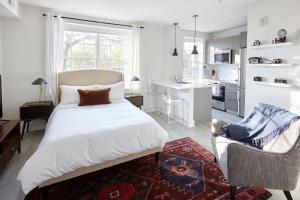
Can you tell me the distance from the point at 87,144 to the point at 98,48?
10.6ft

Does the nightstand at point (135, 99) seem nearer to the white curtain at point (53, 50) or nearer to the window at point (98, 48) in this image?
the window at point (98, 48)

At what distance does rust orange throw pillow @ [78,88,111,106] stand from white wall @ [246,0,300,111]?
119 inches

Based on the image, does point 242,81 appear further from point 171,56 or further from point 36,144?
point 36,144

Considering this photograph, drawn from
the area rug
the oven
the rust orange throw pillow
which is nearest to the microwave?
the oven

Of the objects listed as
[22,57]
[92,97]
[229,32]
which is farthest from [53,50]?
[229,32]

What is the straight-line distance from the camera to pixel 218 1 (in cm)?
340

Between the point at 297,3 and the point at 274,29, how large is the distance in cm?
46

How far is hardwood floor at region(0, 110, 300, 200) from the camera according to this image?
1.92 metres

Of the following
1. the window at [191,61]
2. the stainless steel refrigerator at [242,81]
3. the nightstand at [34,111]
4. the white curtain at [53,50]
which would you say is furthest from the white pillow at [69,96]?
the stainless steel refrigerator at [242,81]

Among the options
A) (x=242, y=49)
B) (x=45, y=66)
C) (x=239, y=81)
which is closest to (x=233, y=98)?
(x=239, y=81)

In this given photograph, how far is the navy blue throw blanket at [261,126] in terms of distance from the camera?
1.78m

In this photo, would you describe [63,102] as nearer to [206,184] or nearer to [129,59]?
[129,59]

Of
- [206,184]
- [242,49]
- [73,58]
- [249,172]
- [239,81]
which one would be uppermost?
[242,49]

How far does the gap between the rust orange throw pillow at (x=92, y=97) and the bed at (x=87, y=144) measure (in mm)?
535
